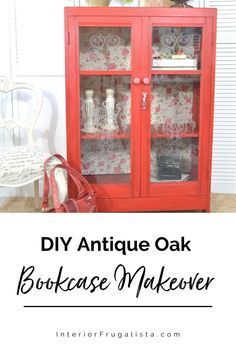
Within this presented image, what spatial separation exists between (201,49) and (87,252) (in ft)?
5.64

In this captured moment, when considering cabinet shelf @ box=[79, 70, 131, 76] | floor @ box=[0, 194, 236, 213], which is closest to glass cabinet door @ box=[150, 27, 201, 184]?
cabinet shelf @ box=[79, 70, 131, 76]

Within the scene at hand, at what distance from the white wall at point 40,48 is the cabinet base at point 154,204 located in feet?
1.91

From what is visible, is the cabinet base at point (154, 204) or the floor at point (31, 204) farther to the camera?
the floor at point (31, 204)

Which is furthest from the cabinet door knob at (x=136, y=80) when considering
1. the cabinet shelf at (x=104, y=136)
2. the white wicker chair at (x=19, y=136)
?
the white wicker chair at (x=19, y=136)

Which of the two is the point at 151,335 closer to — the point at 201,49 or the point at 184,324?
the point at 184,324

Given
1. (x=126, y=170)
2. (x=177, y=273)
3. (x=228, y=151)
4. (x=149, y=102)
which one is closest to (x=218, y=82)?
(x=228, y=151)

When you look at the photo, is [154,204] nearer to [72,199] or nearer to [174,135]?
[174,135]

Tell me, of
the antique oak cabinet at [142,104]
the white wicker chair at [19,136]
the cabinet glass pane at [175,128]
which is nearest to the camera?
the white wicker chair at [19,136]

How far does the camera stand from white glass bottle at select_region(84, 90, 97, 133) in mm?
2170

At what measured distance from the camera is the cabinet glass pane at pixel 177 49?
2137 mm

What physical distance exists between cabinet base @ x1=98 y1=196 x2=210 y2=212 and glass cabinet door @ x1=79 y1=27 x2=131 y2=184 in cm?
10

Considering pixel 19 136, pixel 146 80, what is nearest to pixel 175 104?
pixel 146 80

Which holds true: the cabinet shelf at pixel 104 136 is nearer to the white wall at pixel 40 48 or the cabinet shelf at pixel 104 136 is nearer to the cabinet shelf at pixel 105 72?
the cabinet shelf at pixel 105 72

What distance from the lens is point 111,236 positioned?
2.11 feet
